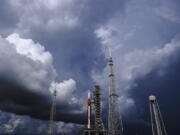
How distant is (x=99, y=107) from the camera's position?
142375mm

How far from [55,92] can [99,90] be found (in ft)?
130

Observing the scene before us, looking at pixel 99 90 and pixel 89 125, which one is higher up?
pixel 99 90

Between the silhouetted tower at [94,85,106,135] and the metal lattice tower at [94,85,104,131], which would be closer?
the silhouetted tower at [94,85,106,135]

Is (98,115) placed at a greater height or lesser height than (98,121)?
greater

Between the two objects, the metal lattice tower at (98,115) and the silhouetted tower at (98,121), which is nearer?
the silhouetted tower at (98,121)

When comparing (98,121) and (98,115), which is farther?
(98,115)

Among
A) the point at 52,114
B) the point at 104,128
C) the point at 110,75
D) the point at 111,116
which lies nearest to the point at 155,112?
the point at 111,116

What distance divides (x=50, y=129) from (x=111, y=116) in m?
36.7

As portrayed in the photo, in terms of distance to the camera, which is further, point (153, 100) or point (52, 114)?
point (52, 114)

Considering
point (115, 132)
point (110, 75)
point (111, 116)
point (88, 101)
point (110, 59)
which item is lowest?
point (115, 132)

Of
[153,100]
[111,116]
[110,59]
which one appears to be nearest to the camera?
[153,100]

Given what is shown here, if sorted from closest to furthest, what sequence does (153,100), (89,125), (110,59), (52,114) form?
(153,100), (52,114), (110,59), (89,125)

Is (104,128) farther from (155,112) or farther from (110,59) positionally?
(155,112)

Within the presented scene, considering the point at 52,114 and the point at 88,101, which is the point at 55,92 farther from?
the point at 88,101
